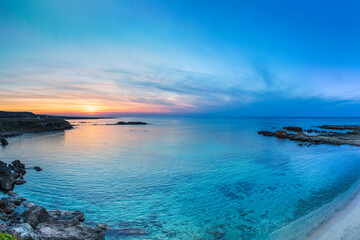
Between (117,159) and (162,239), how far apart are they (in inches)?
674

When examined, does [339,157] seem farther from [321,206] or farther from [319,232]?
[319,232]

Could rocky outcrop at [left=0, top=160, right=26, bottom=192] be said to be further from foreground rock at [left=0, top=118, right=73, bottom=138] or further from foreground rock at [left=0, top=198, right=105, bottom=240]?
foreground rock at [left=0, top=118, right=73, bottom=138]

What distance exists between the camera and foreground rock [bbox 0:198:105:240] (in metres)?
6.95

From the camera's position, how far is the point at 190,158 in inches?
965

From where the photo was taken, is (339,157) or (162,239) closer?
(162,239)

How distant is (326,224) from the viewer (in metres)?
9.25

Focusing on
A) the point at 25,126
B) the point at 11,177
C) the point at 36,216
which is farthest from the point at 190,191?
the point at 25,126

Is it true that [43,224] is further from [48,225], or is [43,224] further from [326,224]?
[326,224]

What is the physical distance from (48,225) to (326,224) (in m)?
13.6

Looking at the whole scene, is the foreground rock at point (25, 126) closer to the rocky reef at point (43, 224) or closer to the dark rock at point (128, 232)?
the rocky reef at point (43, 224)

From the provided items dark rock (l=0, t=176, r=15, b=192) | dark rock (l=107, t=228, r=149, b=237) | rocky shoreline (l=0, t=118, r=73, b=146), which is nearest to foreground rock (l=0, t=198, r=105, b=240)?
dark rock (l=107, t=228, r=149, b=237)

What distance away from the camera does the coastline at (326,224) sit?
8416 millimetres

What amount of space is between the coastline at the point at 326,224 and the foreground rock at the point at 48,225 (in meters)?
8.69

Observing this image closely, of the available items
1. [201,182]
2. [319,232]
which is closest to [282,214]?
[319,232]
